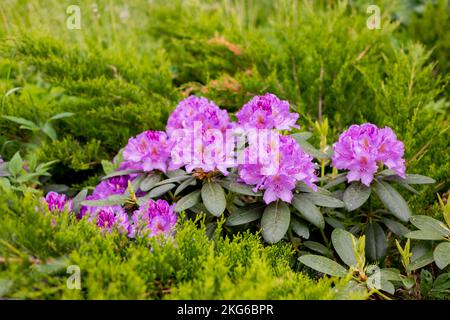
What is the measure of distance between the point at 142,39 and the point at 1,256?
301cm

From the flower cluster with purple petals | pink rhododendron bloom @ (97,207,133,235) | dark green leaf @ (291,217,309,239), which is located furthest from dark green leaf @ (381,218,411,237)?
pink rhododendron bloom @ (97,207,133,235)

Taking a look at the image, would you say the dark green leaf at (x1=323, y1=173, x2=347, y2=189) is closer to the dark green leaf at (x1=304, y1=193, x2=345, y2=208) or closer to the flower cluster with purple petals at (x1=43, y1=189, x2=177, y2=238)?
the dark green leaf at (x1=304, y1=193, x2=345, y2=208)

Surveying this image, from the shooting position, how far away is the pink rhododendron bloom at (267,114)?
1611 millimetres

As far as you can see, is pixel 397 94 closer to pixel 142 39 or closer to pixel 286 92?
pixel 286 92

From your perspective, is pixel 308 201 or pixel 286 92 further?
pixel 286 92

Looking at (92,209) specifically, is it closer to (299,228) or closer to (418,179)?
(299,228)

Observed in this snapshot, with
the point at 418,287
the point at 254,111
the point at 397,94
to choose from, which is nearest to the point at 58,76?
the point at 254,111

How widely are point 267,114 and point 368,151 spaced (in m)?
0.33

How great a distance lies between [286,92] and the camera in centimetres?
242

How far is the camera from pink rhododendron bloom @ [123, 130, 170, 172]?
1.65 meters

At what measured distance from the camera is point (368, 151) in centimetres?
154

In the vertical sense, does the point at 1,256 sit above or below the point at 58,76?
below

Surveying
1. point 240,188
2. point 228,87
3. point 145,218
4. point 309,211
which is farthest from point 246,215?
point 228,87
